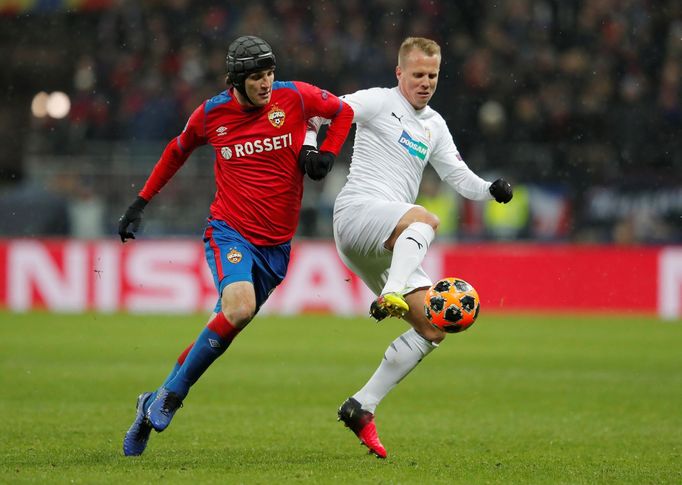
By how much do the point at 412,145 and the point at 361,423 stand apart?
1.68m

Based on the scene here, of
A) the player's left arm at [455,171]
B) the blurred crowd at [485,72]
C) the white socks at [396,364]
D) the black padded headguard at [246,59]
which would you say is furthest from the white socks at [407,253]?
the blurred crowd at [485,72]

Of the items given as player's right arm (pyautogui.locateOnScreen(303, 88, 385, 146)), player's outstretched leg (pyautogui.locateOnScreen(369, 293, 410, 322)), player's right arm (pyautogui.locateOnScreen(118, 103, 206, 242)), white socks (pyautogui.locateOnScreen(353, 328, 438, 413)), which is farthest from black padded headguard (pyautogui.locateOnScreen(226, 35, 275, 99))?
white socks (pyautogui.locateOnScreen(353, 328, 438, 413))

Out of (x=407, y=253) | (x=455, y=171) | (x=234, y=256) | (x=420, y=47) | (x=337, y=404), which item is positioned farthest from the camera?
(x=337, y=404)

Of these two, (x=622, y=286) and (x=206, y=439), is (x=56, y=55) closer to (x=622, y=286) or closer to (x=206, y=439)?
(x=622, y=286)

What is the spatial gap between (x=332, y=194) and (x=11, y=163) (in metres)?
5.98

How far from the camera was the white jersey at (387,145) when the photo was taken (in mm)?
7375

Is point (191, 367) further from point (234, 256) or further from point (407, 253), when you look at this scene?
point (407, 253)

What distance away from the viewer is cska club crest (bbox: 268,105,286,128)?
700 centimetres

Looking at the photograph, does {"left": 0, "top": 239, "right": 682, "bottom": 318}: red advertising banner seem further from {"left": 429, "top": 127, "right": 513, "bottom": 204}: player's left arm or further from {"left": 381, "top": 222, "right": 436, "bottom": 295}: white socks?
{"left": 381, "top": 222, "right": 436, "bottom": 295}: white socks

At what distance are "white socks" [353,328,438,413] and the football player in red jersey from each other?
805 mm

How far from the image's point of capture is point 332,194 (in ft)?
58.9

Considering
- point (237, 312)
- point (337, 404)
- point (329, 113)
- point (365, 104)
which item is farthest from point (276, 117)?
point (337, 404)

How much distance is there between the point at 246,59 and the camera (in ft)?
22.1

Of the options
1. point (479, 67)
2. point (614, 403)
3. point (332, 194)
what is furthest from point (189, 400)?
point (479, 67)
